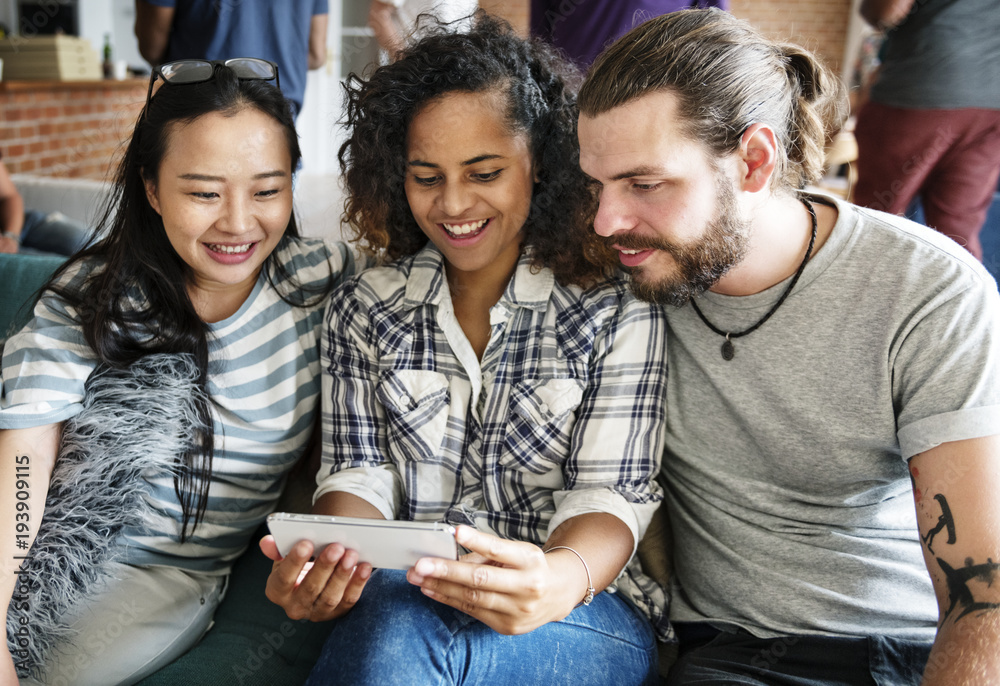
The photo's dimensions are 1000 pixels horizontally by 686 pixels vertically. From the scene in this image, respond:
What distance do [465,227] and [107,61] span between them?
14.2 ft

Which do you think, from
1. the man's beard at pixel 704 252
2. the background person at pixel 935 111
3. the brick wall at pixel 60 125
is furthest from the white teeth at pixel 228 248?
the brick wall at pixel 60 125

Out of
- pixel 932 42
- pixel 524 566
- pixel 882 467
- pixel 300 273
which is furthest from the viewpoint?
pixel 932 42

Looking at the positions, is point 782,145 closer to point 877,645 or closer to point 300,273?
point 877,645

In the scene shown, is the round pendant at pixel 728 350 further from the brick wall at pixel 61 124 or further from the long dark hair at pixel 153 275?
the brick wall at pixel 61 124

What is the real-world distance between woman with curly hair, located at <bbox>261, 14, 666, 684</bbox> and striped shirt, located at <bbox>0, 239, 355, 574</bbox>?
8 centimetres

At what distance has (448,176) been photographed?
1.21 metres

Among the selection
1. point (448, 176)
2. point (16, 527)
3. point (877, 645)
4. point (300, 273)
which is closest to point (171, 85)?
point (300, 273)

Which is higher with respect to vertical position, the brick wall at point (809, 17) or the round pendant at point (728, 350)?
the brick wall at point (809, 17)

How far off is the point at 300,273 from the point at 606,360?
Result: 0.58 metres

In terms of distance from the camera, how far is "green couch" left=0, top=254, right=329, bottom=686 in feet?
3.95

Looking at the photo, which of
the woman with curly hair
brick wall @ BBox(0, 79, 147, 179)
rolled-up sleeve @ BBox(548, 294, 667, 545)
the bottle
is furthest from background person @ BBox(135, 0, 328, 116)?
the bottle

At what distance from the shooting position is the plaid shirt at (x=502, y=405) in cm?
119

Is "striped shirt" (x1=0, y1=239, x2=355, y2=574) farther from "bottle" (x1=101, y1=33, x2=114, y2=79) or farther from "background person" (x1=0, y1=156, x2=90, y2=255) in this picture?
"bottle" (x1=101, y1=33, x2=114, y2=79)

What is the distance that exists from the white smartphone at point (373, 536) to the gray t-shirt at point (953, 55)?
66.0 inches
